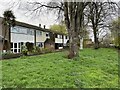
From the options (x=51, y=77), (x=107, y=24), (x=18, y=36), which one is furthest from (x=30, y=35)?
(x=51, y=77)

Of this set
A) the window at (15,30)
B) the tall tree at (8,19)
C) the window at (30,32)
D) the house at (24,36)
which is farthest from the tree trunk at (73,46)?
the window at (30,32)

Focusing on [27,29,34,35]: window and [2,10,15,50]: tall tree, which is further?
[27,29,34,35]: window

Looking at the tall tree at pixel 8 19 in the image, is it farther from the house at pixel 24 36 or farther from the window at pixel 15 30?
the window at pixel 15 30

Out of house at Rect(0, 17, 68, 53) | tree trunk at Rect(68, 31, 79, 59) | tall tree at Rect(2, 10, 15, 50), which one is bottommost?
tree trunk at Rect(68, 31, 79, 59)

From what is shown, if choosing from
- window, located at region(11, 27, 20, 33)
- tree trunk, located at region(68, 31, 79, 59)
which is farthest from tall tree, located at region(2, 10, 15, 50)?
tree trunk, located at region(68, 31, 79, 59)

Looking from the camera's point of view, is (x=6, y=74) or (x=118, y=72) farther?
(x=118, y=72)

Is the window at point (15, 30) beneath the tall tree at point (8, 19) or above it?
beneath

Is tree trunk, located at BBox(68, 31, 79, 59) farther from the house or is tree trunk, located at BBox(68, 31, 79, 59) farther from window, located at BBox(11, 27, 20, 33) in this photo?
window, located at BBox(11, 27, 20, 33)

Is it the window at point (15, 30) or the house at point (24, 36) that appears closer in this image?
the house at point (24, 36)

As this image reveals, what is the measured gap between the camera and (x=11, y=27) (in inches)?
1300

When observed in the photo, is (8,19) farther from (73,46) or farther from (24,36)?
(73,46)

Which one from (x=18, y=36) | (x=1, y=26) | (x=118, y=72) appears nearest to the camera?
(x=118, y=72)

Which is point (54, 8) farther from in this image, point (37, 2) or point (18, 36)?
point (18, 36)

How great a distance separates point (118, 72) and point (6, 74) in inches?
250
